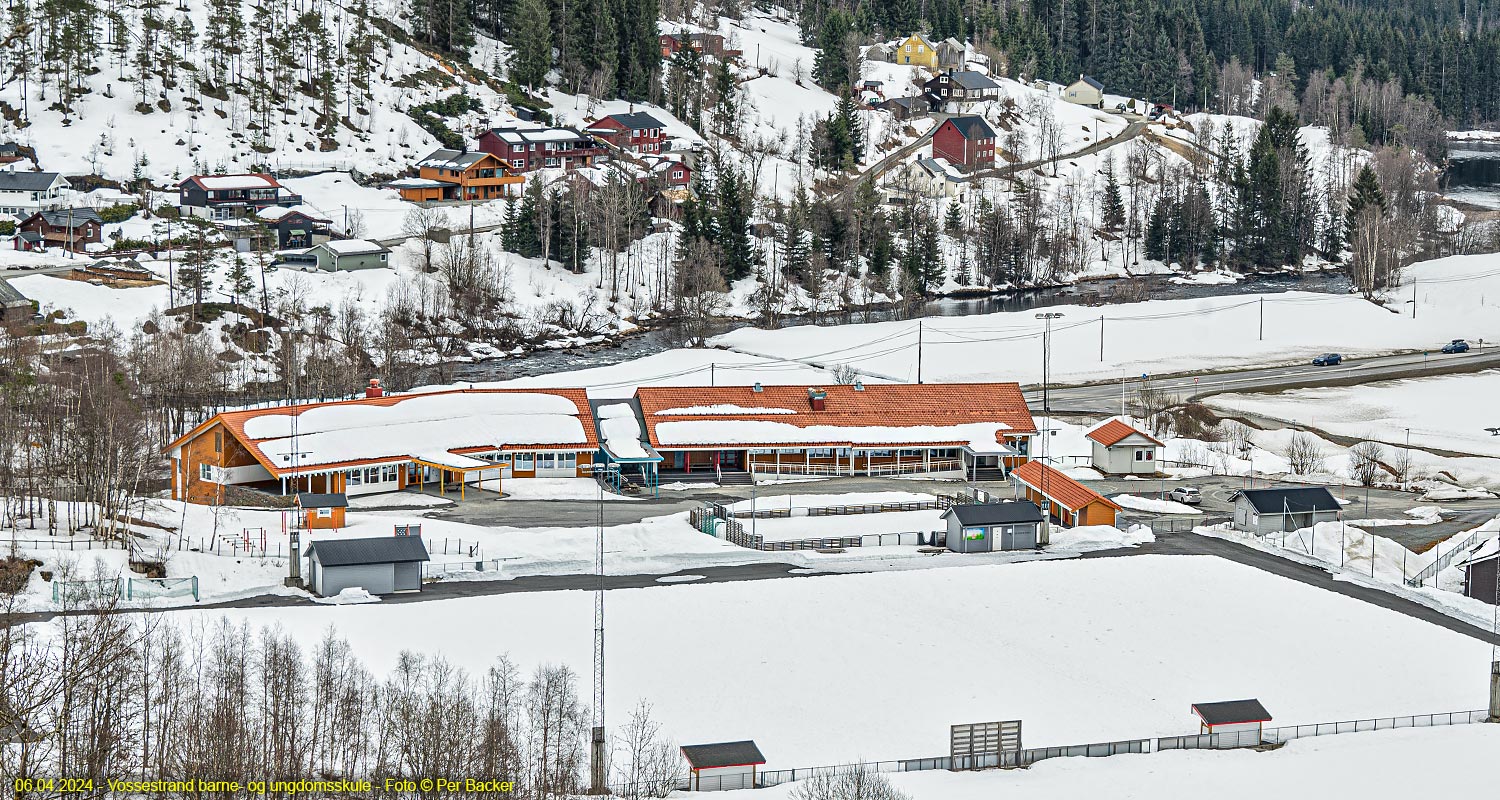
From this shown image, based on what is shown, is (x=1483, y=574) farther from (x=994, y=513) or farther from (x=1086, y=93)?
(x=1086, y=93)

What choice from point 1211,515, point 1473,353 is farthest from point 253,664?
point 1473,353

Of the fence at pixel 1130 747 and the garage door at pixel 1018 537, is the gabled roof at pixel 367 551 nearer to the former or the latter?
the fence at pixel 1130 747

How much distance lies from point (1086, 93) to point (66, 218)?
306 feet

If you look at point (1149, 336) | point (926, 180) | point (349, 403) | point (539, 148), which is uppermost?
point (539, 148)

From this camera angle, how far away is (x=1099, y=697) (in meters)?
41.5

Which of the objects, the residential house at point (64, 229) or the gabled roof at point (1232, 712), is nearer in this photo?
the gabled roof at point (1232, 712)

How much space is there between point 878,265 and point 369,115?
115 ft

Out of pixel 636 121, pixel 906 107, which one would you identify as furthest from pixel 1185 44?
pixel 636 121

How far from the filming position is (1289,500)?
188ft

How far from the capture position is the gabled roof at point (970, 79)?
147500mm

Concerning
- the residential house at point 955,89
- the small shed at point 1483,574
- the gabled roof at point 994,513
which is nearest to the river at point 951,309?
the residential house at point 955,89

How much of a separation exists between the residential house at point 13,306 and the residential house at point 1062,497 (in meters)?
46.0

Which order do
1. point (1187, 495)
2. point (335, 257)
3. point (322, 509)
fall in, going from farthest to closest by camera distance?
point (335, 257)
point (1187, 495)
point (322, 509)

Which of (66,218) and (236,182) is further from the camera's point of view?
(236,182)
